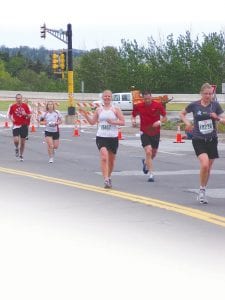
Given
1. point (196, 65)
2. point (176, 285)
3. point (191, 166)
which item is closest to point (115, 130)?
point (191, 166)

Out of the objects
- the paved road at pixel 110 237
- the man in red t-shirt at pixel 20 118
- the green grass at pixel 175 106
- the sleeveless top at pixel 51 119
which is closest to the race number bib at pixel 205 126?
the paved road at pixel 110 237

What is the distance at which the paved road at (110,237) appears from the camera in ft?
23.3

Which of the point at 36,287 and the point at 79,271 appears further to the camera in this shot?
the point at 79,271

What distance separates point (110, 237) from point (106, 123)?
5.56 metres

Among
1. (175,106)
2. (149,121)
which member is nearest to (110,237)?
(149,121)

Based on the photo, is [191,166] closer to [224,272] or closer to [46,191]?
[46,191]

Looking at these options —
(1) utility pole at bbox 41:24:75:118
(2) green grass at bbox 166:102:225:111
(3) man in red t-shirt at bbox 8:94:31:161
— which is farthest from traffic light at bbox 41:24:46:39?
(3) man in red t-shirt at bbox 8:94:31:161

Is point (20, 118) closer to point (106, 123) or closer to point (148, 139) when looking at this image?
point (148, 139)

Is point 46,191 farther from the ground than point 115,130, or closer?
closer

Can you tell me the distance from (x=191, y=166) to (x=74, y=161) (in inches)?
124

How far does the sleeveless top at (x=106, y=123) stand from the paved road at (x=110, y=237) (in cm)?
95

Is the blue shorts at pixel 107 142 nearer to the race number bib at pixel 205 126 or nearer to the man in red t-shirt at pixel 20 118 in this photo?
the race number bib at pixel 205 126

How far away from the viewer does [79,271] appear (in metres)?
7.64

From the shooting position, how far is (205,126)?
12906mm
